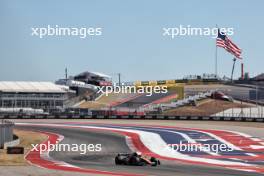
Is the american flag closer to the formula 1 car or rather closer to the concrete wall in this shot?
the concrete wall

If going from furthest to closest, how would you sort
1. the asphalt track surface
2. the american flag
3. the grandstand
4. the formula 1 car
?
the grandstand, the american flag, the formula 1 car, the asphalt track surface

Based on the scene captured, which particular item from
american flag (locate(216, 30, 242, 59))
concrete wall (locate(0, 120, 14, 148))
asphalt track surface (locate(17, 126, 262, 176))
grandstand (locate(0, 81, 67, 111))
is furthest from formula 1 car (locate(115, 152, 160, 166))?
grandstand (locate(0, 81, 67, 111))

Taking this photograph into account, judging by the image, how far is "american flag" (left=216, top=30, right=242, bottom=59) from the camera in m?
69.9

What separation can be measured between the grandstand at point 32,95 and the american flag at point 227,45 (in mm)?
33777

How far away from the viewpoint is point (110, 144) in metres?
36.9

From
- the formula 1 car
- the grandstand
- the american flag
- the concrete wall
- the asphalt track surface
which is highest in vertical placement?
the american flag

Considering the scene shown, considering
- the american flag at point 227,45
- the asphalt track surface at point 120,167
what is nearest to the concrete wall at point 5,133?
the asphalt track surface at point 120,167

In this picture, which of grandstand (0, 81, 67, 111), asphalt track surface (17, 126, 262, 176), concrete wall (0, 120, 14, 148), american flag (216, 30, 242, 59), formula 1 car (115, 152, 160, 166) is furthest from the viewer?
grandstand (0, 81, 67, 111)

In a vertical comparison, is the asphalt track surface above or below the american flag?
below

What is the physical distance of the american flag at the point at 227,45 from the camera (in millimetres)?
69863

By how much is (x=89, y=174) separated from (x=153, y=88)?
76638mm

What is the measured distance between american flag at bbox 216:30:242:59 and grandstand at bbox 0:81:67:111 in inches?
1330

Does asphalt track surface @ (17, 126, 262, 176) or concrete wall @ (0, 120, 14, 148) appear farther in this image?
concrete wall @ (0, 120, 14, 148)

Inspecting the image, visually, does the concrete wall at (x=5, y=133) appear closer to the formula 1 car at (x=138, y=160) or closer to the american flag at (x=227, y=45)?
the formula 1 car at (x=138, y=160)
